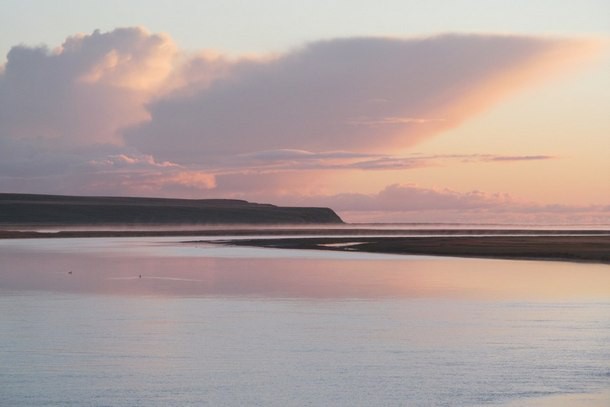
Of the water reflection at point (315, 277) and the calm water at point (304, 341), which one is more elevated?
the water reflection at point (315, 277)

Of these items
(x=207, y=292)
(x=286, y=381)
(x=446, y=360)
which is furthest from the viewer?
(x=207, y=292)

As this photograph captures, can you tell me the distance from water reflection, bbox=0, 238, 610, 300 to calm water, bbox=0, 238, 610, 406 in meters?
0.21

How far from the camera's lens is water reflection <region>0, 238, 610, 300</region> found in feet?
116

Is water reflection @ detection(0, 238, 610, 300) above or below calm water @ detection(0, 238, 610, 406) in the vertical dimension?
above

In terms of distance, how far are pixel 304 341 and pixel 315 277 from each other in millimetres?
20693

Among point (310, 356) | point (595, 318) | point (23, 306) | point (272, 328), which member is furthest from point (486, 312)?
point (23, 306)

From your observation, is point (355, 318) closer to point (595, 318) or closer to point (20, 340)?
point (595, 318)

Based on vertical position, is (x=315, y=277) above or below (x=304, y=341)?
above

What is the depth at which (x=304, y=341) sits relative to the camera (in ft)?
73.3

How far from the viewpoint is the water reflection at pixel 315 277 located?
35.2 metres

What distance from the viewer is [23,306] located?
2942 centimetres

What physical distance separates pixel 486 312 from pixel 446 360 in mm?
9053

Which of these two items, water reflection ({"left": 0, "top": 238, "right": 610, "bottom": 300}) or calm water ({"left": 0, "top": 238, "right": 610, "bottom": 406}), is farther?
water reflection ({"left": 0, "top": 238, "right": 610, "bottom": 300})

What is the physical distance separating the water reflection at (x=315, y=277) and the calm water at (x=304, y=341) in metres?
0.21
